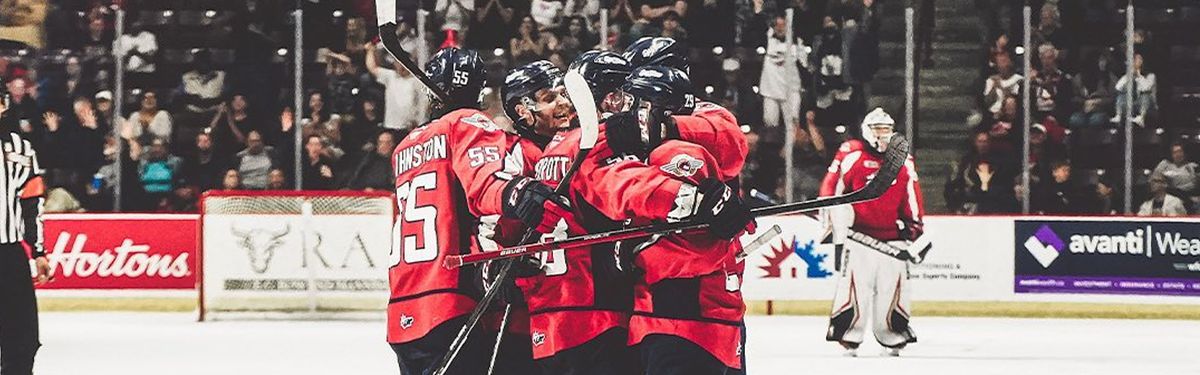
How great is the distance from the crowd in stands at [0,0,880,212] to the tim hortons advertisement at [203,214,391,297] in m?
1.06

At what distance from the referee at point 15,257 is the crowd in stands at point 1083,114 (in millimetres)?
7871

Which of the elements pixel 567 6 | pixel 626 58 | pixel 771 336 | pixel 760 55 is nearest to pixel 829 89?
pixel 760 55

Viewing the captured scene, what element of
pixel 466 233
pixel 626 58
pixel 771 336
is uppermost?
pixel 626 58

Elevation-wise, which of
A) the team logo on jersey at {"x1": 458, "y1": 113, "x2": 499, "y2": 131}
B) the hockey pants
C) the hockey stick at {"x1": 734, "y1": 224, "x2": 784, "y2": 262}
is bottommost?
the hockey pants

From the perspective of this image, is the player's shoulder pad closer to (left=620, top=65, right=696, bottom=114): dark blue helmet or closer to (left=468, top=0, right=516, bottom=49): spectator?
(left=620, top=65, right=696, bottom=114): dark blue helmet

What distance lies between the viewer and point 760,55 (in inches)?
553

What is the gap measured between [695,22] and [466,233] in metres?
9.51

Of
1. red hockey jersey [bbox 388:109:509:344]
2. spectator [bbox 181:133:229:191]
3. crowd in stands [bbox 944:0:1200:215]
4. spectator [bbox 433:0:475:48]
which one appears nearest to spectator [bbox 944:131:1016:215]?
crowd in stands [bbox 944:0:1200:215]

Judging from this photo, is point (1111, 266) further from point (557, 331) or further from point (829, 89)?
point (557, 331)

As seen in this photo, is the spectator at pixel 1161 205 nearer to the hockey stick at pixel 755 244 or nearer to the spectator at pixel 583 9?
the spectator at pixel 583 9

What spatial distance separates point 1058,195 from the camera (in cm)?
1327

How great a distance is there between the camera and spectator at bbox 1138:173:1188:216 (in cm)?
1307

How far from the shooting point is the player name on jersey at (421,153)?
16.0 feet

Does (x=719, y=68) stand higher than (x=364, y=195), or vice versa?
(x=719, y=68)
